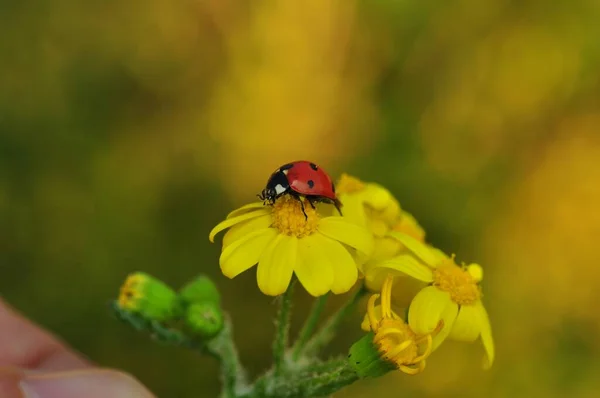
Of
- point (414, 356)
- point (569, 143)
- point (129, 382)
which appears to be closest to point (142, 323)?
point (129, 382)

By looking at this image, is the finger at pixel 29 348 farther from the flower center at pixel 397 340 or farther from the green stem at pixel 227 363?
the flower center at pixel 397 340

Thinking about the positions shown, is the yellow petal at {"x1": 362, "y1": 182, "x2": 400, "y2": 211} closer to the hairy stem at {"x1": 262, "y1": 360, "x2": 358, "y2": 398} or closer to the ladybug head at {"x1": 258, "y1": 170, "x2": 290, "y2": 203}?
the ladybug head at {"x1": 258, "y1": 170, "x2": 290, "y2": 203}

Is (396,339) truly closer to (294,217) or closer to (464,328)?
(464,328)

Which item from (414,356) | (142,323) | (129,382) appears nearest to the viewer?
(414,356)

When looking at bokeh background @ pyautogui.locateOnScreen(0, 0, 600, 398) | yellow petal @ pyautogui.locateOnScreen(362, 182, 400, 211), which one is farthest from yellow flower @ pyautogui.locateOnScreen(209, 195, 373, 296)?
bokeh background @ pyautogui.locateOnScreen(0, 0, 600, 398)

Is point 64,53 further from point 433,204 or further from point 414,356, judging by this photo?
point 414,356

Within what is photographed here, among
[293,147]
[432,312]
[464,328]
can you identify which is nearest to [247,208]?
[432,312]

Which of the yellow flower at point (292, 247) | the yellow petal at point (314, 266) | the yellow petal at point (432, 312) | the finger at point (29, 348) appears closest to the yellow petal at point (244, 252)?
the yellow flower at point (292, 247)
